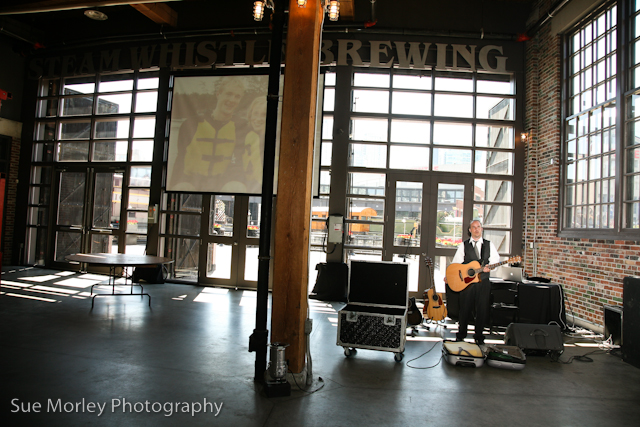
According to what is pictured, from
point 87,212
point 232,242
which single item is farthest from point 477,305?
point 87,212

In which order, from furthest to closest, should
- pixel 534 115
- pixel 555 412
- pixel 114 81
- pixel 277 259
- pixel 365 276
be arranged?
pixel 114 81 → pixel 534 115 → pixel 365 276 → pixel 277 259 → pixel 555 412

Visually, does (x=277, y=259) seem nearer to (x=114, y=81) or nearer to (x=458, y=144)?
(x=458, y=144)

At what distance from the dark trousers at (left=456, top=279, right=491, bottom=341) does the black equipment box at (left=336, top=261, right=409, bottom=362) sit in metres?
0.97

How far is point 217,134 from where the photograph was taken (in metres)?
7.70

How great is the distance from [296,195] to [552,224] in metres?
5.33

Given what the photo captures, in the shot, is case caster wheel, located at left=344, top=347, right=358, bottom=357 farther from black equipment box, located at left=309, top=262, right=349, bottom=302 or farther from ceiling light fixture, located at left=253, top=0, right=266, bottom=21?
ceiling light fixture, located at left=253, top=0, right=266, bottom=21

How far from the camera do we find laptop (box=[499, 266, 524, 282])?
5.93 m

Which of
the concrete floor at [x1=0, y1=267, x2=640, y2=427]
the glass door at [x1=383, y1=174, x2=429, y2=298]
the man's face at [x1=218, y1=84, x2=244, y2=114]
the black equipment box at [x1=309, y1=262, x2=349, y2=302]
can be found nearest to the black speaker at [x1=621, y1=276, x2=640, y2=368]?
the concrete floor at [x1=0, y1=267, x2=640, y2=427]

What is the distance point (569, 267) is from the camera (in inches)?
247

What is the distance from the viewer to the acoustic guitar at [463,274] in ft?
16.1

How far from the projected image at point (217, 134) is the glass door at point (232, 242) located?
0.64 metres

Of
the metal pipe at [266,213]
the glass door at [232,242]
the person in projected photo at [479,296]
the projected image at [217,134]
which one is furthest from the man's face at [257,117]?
the person in projected photo at [479,296]

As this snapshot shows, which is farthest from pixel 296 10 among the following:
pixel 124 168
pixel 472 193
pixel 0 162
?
pixel 0 162

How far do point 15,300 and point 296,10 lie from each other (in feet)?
19.8
